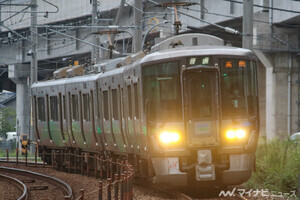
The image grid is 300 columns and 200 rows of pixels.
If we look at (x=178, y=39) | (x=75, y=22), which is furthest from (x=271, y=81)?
(x=178, y=39)

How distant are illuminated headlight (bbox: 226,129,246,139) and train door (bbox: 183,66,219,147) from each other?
0.94 ft

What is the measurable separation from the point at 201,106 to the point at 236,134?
920 millimetres

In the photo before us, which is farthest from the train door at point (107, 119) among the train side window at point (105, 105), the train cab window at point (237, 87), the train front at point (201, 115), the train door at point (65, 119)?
the train cab window at point (237, 87)

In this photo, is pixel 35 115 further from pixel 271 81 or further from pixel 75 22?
pixel 75 22

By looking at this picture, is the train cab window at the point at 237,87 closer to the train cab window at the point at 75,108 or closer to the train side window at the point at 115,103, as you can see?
the train side window at the point at 115,103

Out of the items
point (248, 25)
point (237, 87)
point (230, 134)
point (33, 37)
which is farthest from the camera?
point (33, 37)

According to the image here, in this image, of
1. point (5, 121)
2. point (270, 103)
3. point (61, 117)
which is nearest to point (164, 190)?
point (61, 117)

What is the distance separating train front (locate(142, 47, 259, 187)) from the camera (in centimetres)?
1599

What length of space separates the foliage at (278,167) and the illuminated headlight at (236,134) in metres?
2.01

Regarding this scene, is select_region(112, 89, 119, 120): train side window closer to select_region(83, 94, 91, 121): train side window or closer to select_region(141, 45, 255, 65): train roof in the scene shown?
select_region(83, 94, 91, 121): train side window

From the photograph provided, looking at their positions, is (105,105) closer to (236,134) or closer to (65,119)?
(65,119)

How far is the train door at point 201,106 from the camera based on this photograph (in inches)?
629

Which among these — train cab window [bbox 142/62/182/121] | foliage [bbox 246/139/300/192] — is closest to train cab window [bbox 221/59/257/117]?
train cab window [bbox 142/62/182/121]

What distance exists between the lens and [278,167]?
19109 millimetres
